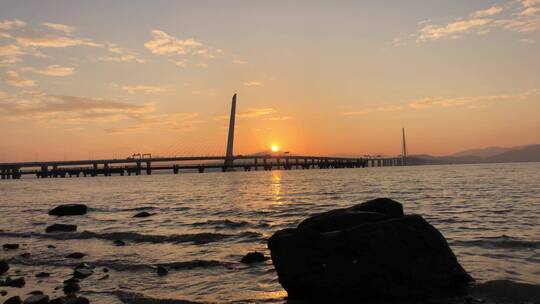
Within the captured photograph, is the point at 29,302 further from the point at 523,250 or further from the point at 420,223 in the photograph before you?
the point at 523,250

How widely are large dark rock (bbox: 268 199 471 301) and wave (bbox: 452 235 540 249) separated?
17.6 ft

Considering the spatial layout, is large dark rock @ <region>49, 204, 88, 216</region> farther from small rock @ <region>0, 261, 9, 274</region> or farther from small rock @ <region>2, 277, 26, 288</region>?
small rock @ <region>2, 277, 26, 288</region>

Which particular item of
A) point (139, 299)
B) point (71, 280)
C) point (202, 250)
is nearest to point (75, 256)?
point (71, 280)

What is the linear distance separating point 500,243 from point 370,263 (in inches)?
316

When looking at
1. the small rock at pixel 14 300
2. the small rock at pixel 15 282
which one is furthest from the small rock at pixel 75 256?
the small rock at pixel 14 300

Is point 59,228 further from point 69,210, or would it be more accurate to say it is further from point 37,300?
point 37,300

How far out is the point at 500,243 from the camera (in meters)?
14.7

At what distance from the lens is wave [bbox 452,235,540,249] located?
14273mm

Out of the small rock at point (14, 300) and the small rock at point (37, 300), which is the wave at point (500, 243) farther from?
the small rock at point (14, 300)

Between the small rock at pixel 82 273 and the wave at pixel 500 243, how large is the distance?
11.2 m

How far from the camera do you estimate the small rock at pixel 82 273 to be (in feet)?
38.0

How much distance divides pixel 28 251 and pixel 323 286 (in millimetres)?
12163

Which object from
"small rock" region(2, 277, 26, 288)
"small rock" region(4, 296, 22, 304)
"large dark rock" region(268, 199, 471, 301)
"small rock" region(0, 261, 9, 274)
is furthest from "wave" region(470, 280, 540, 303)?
"small rock" region(0, 261, 9, 274)

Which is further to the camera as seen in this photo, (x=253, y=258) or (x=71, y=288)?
(x=253, y=258)
